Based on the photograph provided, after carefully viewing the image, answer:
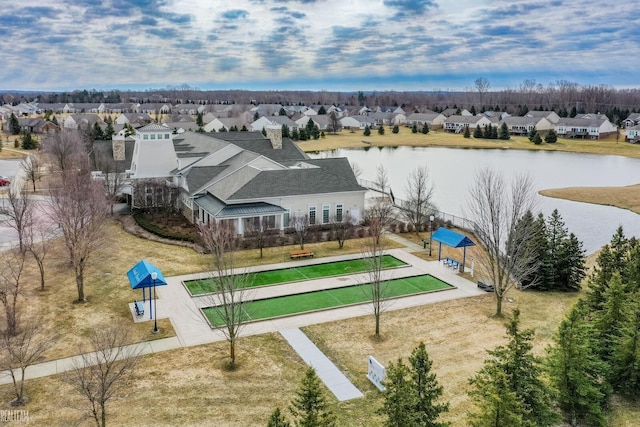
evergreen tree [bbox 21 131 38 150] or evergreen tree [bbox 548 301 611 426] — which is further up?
evergreen tree [bbox 21 131 38 150]

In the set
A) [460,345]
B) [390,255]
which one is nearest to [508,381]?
[460,345]

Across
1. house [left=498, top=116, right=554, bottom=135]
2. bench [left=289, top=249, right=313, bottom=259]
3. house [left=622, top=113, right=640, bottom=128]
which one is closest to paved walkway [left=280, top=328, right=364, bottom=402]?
bench [left=289, top=249, right=313, bottom=259]

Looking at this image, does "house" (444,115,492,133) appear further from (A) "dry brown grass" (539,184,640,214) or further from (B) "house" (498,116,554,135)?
(A) "dry brown grass" (539,184,640,214)

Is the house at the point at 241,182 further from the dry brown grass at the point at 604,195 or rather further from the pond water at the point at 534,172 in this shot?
the dry brown grass at the point at 604,195

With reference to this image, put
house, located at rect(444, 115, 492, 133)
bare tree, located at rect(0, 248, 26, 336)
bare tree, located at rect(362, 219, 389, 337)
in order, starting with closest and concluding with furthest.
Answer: bare tree, located at rect(0, 248, 26, 336), bare tree, located at rect(362, 219, 389, 337), house, located at rect(444, 115, 492, 133)

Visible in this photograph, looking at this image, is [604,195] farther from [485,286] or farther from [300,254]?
[300,254]

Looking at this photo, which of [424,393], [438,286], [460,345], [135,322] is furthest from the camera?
A: [438,286]

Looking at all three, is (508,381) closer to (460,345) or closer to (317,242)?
(460,345)
